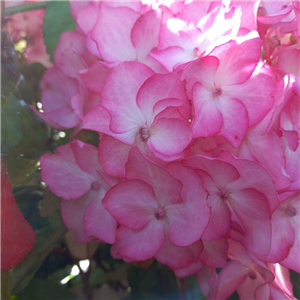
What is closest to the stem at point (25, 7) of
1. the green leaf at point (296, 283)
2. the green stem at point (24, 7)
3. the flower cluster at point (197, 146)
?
the green stem at point (24, 7)

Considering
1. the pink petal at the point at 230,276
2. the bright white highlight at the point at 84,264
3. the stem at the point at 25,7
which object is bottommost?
the bright white highlight at the point at 84,264

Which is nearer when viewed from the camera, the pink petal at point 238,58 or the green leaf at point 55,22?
the pink petal at point 238,58

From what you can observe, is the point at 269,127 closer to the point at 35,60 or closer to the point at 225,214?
the point at 225,214


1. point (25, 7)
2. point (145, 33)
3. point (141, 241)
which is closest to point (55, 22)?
point (25, 7)

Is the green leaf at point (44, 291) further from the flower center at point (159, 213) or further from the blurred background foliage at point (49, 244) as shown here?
the flower center at point (159, 213)

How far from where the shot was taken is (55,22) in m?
0.38

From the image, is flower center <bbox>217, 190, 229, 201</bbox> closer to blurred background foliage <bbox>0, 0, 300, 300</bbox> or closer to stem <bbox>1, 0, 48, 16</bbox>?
blurred background foliage <bbox>0, 0, 300, 300</bbox>

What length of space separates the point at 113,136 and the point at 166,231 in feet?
0.25

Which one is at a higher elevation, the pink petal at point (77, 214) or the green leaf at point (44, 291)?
the pink petal at point (77, 214)

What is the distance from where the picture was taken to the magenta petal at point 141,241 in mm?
261

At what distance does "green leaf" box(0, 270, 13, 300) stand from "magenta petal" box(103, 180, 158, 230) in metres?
0.08

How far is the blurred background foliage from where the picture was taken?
1.03ft

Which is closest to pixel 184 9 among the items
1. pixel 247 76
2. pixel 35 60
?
pixel 247 76

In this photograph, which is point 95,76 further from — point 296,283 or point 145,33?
point 296,283
